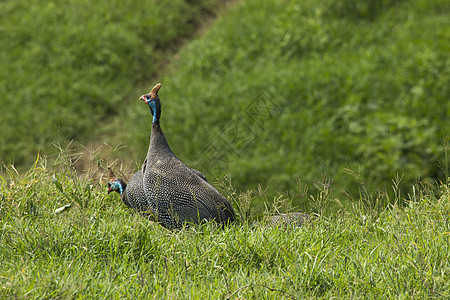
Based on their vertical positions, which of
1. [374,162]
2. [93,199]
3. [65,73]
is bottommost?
[374,162]

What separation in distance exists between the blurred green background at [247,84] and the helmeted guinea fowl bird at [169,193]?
6.95ft

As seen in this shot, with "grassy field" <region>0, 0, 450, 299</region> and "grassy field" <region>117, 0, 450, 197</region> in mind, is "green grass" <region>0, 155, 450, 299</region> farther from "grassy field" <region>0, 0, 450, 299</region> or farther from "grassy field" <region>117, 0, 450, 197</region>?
→ "grassy field" <region>117, 0, 450, 197</region>

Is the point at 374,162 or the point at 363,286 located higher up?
the point at 363,286

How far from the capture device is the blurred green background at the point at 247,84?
23.8 ft

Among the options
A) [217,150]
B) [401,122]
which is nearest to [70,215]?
[217,150]

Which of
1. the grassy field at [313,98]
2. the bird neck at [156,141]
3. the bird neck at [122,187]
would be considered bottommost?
the grassy field at [313,98]

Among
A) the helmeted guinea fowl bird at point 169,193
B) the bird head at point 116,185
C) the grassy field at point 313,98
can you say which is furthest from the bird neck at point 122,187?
the grassy field at point 313,98

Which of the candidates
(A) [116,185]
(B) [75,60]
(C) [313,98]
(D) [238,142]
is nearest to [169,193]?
(A) [116,185]

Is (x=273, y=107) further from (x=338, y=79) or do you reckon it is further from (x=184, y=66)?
(x=184, y=66)

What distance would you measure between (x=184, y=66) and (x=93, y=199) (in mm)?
5718

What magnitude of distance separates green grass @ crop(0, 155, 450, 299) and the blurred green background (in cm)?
252

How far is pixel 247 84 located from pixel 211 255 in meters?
5.42

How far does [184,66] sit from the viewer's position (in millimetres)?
9172

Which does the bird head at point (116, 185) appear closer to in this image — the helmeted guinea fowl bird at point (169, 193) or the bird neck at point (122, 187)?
the bird neck at point (122, 187)
